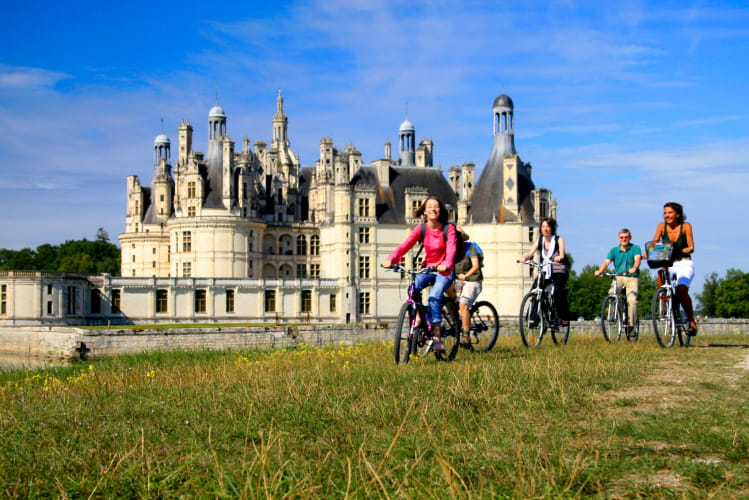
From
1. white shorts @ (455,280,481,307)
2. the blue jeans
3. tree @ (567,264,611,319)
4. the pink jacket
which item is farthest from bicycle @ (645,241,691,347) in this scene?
tree @ (567,264,611,319)

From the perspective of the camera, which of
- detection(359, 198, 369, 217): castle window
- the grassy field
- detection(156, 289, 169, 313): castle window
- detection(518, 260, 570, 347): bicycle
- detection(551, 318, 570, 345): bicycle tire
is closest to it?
the grassy field

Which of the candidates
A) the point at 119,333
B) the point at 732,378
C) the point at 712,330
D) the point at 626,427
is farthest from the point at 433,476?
the point at 712,330

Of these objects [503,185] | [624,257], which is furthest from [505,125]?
[624,257]

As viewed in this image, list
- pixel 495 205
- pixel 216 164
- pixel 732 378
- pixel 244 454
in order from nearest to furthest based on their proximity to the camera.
Result: pixel 244 454 → pixel 732 378 → pixel 495 205 → pixel 216 164

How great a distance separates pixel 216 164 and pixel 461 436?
57083mm

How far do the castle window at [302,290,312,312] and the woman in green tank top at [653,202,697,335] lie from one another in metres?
46.4

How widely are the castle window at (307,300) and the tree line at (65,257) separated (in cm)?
4205

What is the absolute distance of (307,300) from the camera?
59.1 metres

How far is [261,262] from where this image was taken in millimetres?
63438

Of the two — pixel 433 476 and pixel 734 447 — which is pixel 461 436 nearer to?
pixel 433 476

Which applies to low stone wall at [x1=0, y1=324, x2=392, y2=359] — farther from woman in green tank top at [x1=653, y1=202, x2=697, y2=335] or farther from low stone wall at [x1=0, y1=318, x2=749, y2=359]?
woman in green tank top at [x1=653, y1=202, x2=697, y2=335]

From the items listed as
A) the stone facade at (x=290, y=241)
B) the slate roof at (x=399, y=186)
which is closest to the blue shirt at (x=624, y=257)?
the stone facade at (x=290, y=241)

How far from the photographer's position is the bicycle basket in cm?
1305

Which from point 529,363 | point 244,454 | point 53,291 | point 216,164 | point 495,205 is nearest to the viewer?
point 244,454
